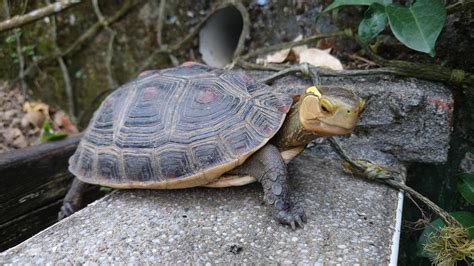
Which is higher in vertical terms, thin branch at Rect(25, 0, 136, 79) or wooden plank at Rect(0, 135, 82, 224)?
thin branch at Rect(25, 0, 136, 79)

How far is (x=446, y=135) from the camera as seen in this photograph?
163 centimetres

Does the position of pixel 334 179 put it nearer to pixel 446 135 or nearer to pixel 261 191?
pixel 261 191

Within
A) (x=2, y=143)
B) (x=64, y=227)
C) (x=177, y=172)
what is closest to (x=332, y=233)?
(x=177, y=172)

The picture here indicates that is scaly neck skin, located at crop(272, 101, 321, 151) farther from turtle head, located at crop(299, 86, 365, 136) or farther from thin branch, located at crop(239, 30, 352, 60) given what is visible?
thin branch, located at crop(239, 30, 352, 60)

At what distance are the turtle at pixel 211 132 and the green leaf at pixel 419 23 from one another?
35 centimetres

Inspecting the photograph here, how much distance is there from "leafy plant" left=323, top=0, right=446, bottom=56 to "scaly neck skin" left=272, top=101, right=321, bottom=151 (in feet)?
1.41

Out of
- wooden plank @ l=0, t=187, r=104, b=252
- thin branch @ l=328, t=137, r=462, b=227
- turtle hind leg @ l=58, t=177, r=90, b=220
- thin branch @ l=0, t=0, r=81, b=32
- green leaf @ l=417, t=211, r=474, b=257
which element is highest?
thin branch @ l=0, t=0, r=81, b=32

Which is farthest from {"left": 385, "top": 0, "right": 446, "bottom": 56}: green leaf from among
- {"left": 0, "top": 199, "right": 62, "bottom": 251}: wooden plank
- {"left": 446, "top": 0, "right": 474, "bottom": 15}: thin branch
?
{"left": 0, "top": 199, "right": 62, "bottom": 251}: wooden plank

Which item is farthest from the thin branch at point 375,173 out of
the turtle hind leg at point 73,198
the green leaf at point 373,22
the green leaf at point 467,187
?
the turtle hind leg at point 73,198

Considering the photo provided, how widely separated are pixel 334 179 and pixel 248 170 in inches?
13.0

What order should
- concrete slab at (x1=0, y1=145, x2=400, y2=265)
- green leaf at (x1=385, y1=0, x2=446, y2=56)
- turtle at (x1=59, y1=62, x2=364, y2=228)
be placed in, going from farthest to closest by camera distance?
1. green leaf at (x1=385, y1=0, x2=446, y2=56)
2. turtle at (x1=59, y1=62, x2=364, y2=228)
3. concrete slab at (x1=0, y1=145, x2=400, y2=265)

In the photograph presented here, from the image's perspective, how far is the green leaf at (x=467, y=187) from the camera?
1477 mm

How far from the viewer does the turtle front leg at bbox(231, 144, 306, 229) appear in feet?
4.17

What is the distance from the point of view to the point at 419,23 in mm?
1460
